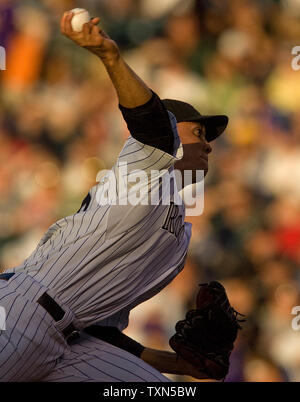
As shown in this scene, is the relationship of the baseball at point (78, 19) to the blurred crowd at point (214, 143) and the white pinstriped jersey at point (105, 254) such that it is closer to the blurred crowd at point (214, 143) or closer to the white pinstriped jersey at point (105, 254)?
the white pinstriped jersey at point (105, 254)

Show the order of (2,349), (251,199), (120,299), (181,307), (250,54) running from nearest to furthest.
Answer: (2,349)
(120,299)
(181,307)
(251,199)
(250,54)

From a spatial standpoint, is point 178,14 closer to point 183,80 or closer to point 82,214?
point 183,80

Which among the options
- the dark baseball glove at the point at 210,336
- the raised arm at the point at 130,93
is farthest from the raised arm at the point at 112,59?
the dark baseball glove at the point at 210,336

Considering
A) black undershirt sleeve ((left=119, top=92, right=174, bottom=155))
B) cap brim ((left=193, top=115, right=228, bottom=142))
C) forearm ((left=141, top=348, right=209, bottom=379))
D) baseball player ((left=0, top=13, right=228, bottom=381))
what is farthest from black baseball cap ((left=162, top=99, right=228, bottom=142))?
forearm ((left=141, top=348, right=209, bottom=379))

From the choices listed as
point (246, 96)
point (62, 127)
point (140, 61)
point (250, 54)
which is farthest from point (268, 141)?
point (62, 127)

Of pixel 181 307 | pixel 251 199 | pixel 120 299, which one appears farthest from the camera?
pixel 251 199

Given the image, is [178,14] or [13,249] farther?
[178,14]

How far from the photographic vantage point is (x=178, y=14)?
12.6ft

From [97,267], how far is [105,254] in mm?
38

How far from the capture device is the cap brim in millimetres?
1959

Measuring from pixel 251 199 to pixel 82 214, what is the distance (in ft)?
A: 6.70

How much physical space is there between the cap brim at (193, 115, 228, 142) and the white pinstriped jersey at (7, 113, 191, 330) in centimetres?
45

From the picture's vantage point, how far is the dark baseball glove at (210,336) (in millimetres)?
1830

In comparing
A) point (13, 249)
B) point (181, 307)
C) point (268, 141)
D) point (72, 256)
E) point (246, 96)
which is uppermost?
point (246, 96)
